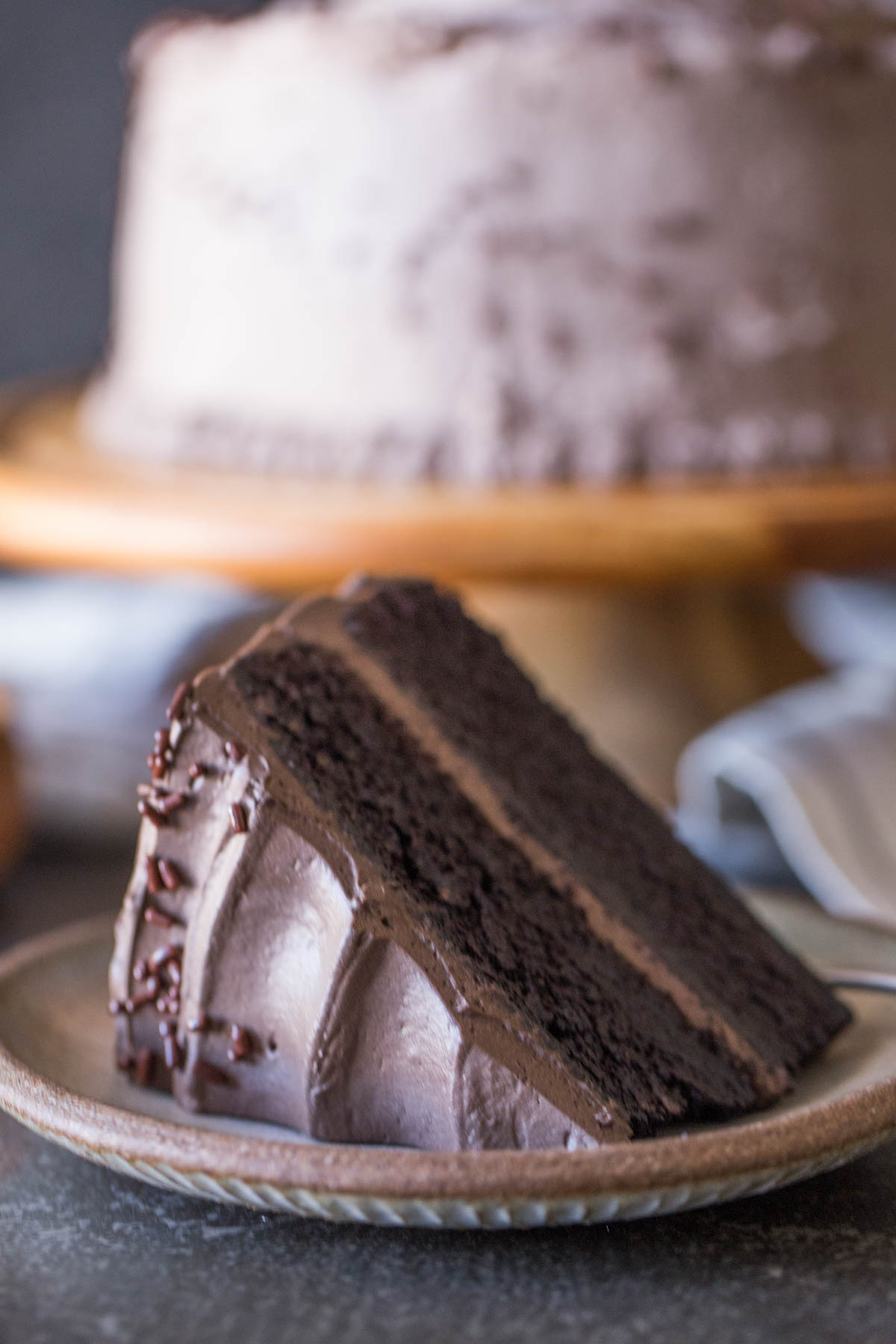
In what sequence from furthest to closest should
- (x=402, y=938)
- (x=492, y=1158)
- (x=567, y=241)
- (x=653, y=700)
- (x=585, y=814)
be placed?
(x=653, y=700)
(x=567, y=241)
(x=585, y=814)
(x=402, y=938)
(x=492, y=1158)

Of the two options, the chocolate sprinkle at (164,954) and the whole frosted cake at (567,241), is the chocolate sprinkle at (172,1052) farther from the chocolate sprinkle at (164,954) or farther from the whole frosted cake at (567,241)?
the whole frosted cake at (567,241)

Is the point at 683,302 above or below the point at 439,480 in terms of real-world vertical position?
above

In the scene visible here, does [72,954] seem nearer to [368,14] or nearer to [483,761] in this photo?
[483,761]

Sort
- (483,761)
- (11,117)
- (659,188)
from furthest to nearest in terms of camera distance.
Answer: (11,117)
(659,188)
(483,761)

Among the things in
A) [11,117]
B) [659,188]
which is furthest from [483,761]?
[11,117]

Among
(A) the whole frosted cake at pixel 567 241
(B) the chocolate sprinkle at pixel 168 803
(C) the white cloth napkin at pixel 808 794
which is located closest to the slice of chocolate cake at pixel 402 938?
(B) the chocolate sprinkle at pixel 168 803

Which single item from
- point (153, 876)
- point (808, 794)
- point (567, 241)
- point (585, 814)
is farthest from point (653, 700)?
point (153, 876)

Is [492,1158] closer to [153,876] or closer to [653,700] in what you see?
[153,876]
